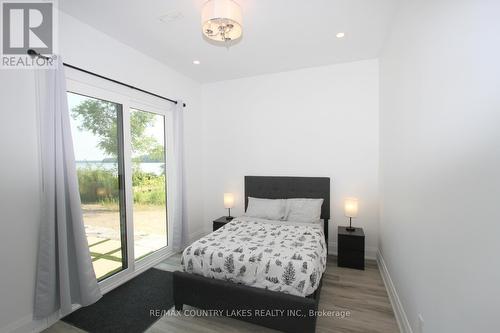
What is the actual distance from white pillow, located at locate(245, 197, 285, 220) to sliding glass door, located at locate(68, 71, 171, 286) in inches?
56.7

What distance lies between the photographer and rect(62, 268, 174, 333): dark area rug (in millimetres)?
2000

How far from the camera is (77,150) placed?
2342mm

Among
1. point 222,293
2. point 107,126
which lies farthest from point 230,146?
point 222,293

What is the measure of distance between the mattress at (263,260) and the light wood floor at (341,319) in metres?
0.39

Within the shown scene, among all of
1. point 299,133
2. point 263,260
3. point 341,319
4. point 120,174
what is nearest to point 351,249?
point 341,319

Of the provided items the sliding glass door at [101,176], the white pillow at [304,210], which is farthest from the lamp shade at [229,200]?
the sliding glass door at [101,176]

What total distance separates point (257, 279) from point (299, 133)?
94.3 inches

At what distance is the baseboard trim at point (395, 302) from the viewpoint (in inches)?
70.8

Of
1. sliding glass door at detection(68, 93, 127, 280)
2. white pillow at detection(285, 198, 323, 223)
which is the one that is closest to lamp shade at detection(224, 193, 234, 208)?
white pillow at detection(285, 198, 323, 223)

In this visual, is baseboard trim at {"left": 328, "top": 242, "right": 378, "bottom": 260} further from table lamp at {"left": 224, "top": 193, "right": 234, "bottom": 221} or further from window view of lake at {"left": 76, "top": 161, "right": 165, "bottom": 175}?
window view of lake at {"left": 76, "top": 161, "right": 165, "bottom": 175}

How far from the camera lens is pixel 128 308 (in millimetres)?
2232

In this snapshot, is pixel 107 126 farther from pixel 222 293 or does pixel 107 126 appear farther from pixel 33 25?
pixel 222 293

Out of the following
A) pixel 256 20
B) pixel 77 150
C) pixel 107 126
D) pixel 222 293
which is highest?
pixel 256 20

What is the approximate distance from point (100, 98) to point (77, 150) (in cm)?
64
